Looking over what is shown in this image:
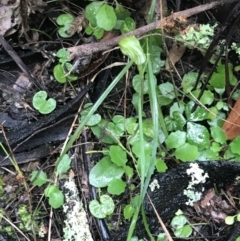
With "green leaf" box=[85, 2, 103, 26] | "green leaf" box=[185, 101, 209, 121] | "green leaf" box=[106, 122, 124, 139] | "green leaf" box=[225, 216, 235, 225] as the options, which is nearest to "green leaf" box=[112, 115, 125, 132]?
"green leaf" box=[106, 122, 124, 139]

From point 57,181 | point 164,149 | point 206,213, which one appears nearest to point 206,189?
point 206,213

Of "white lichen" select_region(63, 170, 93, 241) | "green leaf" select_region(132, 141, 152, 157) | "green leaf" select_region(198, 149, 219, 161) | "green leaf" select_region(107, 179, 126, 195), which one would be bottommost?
"white lichen" select_region(63, 170, 93, 241)

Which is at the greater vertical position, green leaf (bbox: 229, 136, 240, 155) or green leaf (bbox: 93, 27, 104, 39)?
green leaf (bbox: 93, 27, 104, 39)

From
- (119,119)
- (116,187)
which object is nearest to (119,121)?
(119,119)

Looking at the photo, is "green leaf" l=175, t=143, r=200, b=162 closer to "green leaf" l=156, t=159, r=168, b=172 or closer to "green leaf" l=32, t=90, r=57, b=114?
"green leaf" l=156, t=159, r=168, b=172

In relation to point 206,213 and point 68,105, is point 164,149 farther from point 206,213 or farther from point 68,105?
point 68,105

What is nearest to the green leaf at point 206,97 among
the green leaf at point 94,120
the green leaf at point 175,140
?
the green leaf at point 175,140

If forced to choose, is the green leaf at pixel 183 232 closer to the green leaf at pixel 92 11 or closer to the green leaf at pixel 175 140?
the green leaf at pixel 175 140
